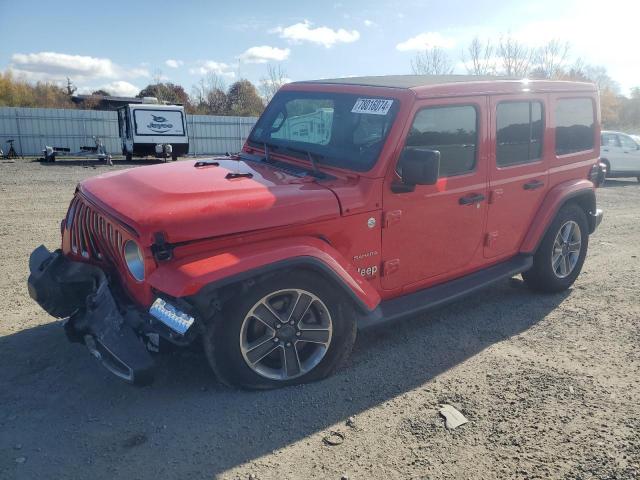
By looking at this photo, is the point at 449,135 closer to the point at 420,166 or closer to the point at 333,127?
the point at 420,166

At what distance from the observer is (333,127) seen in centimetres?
400

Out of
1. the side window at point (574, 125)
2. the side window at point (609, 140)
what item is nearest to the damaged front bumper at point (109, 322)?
the side window at point (574, 125)

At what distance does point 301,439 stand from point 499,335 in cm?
217

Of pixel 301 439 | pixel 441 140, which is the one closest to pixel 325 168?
pixel 441 140

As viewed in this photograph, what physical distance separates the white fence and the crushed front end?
2333 centimetres

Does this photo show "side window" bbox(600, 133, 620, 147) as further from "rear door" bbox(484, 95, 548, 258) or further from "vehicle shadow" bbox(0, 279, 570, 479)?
"vehicle shadow" bbox(0, 279, 570, 479)

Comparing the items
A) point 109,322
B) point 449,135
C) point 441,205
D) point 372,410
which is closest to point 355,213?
point 441,205

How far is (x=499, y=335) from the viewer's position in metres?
4.38

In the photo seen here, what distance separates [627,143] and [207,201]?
1637 cm

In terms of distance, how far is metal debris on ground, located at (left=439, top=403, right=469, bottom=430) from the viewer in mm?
3125

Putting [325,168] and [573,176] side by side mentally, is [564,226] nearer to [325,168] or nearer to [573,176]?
[573,176]

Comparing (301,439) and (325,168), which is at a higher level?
(325,168)

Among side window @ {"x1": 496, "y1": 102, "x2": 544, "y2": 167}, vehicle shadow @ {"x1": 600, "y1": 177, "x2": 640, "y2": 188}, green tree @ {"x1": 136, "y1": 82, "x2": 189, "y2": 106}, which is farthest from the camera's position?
green tree @ {"x1": 136, "y1": 82, "x2": 189, "y2": 106}

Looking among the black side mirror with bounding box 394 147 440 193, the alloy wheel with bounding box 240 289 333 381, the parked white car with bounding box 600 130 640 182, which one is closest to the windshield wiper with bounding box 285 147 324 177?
the black side mirror with bounding box 394 147 440 193
